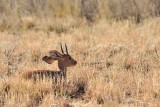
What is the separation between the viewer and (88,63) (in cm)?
964

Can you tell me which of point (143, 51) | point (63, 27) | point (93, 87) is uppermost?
point (63, 27)

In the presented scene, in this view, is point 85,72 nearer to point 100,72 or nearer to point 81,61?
point 100,72

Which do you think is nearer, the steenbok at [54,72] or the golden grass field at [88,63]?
the golden grass field at [88,63]

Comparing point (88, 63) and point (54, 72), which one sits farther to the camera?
point (88, 63)

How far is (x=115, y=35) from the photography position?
1215cm

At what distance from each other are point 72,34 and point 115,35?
1.44m

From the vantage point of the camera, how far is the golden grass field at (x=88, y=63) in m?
6.96

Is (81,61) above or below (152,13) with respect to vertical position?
below

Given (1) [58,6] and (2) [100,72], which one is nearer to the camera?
(2) [100,72]

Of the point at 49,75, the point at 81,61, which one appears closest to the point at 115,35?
the point at 81,61

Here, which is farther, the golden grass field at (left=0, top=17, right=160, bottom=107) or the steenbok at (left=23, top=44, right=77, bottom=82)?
the steenbok at (left=23, top=44, right=77, bottom=82)

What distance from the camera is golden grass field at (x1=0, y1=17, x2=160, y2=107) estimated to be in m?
6.96

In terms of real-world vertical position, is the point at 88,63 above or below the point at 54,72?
above

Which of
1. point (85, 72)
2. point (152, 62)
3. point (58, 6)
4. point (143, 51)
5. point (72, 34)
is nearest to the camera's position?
point (85, 72)
